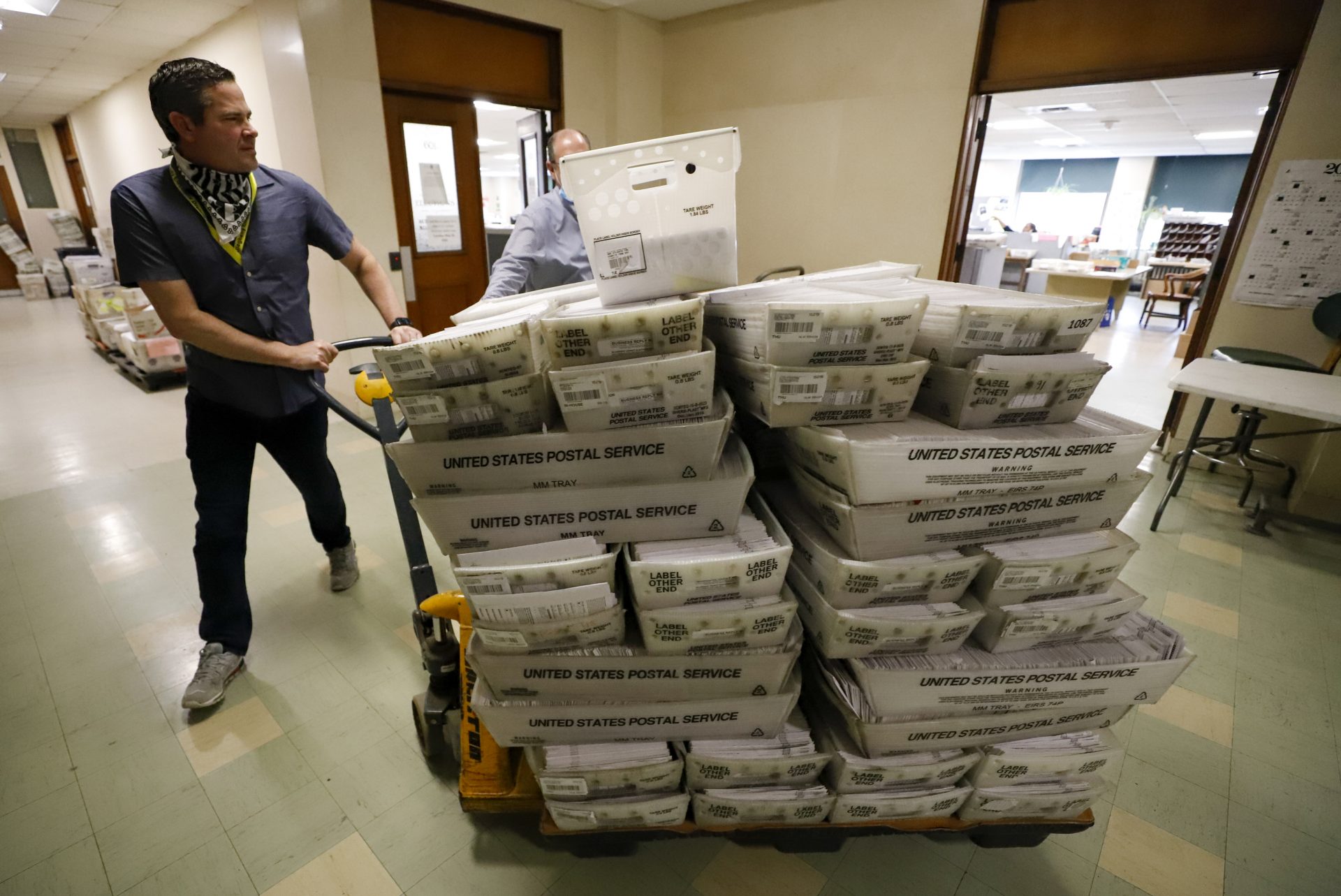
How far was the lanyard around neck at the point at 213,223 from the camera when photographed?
5.19 feet

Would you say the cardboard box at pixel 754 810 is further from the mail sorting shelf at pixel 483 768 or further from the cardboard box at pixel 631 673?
the cardboard box at pixel 631 673

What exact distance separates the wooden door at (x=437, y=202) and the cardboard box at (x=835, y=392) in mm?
3875

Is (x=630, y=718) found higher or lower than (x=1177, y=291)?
lower

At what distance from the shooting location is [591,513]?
3.76 feet

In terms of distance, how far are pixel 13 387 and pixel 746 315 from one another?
6.70m

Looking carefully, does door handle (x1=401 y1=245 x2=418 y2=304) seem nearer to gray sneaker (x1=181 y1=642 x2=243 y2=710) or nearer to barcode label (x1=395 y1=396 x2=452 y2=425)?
gray sneaker (x1=181 y1=642 x2=243 y2=710)

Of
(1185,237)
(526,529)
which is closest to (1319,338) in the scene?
(526,529)

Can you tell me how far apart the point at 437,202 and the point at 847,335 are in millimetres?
4174

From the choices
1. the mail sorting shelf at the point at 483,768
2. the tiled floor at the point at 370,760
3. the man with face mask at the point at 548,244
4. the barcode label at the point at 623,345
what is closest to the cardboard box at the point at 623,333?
the barcode label at the point at 623,345

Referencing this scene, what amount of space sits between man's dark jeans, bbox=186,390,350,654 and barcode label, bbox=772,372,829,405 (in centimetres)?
167

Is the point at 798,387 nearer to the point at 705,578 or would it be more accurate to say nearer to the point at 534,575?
the point at 705,578

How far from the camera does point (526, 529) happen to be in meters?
1.15

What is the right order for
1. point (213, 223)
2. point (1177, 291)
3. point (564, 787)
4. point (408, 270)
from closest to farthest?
point (564, 787) < point (213, 223) < point (408, 270) < point (1177, 291)

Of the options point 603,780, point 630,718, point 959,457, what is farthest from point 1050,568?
point 603,780
